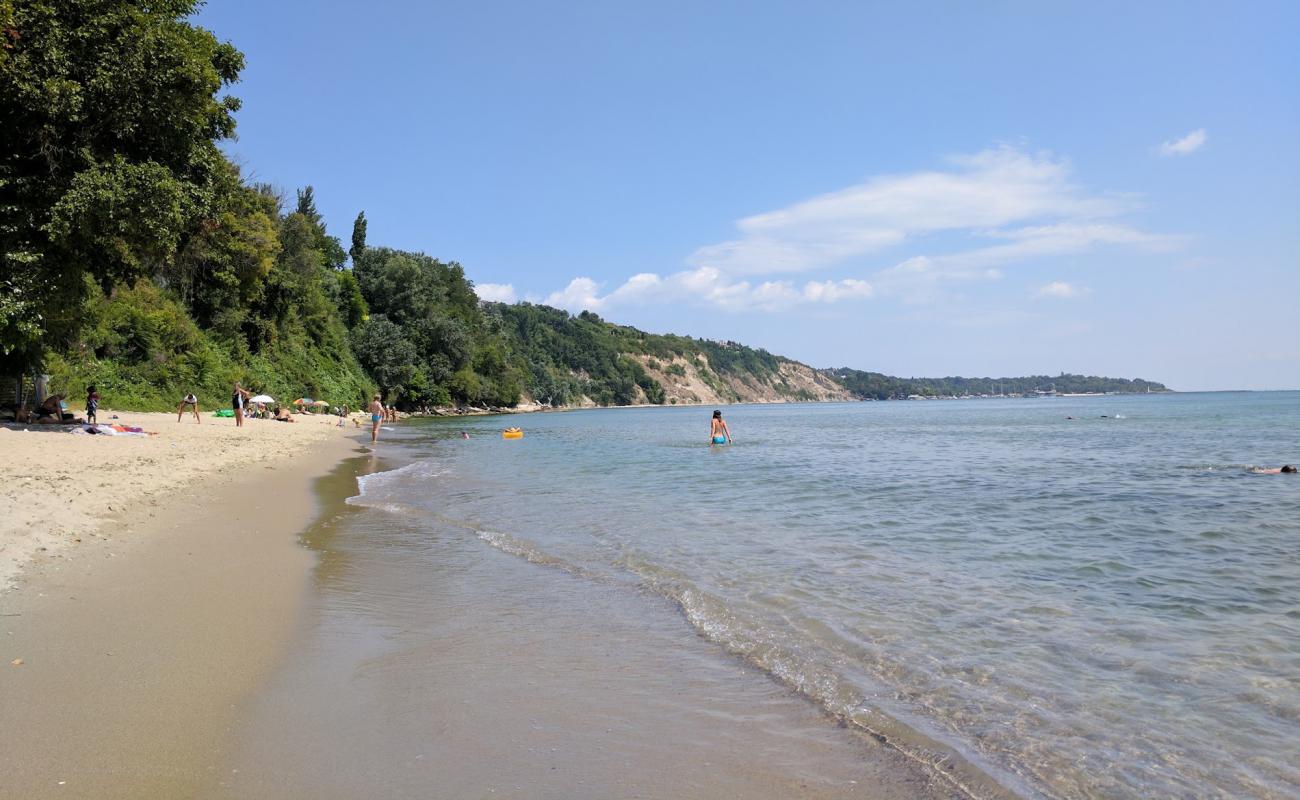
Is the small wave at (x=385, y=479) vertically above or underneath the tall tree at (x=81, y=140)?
underneath

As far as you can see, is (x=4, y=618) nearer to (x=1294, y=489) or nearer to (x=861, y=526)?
(x=861, y=526)

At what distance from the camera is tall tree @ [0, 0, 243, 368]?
15.4m

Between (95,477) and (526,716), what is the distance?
1067cm

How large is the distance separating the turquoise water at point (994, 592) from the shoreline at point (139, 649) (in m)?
3.51

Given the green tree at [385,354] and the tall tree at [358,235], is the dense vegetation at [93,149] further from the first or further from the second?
the tall tree at [358,235]

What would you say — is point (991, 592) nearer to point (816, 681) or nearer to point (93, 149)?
point (816, 681)

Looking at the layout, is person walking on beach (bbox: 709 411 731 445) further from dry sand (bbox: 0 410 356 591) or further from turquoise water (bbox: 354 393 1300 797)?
dry sand (bbox: 0 410 356 591)

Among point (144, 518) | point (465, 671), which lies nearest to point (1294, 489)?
point (465, 671)

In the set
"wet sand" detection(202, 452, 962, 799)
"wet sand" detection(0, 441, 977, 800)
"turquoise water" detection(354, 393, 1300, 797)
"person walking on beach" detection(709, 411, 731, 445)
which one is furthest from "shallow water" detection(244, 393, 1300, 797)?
"person walking on beach" detection(709, 411, 731, 445)

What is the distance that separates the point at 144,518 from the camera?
965 centimetres

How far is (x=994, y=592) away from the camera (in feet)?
26.1

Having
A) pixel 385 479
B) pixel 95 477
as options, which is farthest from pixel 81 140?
pixel 385 479

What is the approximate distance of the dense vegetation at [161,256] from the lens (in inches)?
625

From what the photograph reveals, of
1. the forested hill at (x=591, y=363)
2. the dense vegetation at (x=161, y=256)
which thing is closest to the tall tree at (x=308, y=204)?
the dense vegetation at (x=161, y=256)
